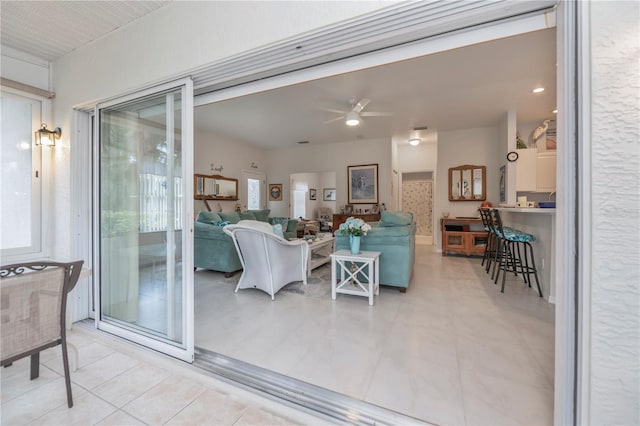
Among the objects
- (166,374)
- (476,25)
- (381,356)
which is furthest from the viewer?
(381,356)

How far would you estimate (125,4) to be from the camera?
1.91m

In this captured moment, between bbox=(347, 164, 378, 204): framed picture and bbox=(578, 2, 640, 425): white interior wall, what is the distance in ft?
19.3

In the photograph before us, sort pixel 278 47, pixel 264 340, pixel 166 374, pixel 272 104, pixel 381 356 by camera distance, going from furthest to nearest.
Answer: pixel 272 104 < pixel 264 340 < pixel 381 356 < pixel 166 374 < pixel 278 47

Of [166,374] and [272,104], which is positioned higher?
[272,104]

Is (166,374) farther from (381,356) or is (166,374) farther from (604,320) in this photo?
(604,320)

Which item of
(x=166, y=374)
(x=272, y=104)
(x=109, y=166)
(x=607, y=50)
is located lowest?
(x=166, y=374)

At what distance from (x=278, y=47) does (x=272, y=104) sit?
3046mm

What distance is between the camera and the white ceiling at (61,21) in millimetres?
1908

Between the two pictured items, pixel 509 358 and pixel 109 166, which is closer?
pixel 509 358

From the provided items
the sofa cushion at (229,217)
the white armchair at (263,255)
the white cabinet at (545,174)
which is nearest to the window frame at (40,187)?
the white armchair at (263,255)

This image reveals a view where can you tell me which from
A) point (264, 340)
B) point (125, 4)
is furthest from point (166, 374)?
point (125, 4)

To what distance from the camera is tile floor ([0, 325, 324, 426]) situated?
1.42 meters

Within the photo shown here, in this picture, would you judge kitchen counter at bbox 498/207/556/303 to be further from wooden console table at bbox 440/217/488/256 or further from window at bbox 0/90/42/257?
window at bbox 0/90/42/257

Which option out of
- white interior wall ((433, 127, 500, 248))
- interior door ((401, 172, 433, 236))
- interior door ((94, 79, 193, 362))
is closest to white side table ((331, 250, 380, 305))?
interior door ((94, 79, 193, 362))
